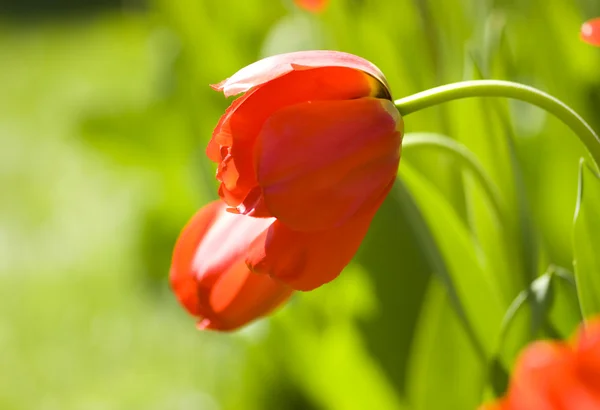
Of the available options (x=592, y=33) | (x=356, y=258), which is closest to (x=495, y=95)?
(x=592, y=33)

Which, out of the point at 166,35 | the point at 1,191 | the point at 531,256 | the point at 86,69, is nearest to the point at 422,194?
the point at 531,256

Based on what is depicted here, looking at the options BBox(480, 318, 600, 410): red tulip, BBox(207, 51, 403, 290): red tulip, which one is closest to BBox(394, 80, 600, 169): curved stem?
BBox(207, 51, 403, 290): red tulip

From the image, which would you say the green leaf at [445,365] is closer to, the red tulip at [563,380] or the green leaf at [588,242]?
the green leaf at [588,242]

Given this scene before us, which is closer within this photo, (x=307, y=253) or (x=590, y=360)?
(x=590, y=360)

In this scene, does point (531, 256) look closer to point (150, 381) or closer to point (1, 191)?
point (150, 381)

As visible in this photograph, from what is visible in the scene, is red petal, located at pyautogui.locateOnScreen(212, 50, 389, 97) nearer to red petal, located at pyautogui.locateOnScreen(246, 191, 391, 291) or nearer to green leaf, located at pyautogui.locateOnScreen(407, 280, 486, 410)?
red petal, located at pyautogui.locateOnScreen(246, 191, 391, 291)

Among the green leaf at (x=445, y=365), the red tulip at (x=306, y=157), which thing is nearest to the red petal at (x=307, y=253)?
the red tulip at (x=306, y=157)

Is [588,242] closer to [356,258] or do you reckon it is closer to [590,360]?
[590,360]
